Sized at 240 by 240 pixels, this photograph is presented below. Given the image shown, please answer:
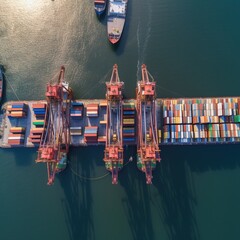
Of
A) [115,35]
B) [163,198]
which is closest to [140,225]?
[163,198]

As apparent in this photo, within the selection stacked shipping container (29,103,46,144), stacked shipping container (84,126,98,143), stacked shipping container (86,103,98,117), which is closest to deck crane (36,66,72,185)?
stacked shipping container (29,103,46,144)

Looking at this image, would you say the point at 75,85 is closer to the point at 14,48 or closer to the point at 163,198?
the point at 14,48

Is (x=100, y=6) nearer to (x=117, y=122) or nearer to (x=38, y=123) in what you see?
(x=117, y=122)

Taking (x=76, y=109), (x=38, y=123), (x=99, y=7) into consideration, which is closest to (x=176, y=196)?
(x=76, y=109)

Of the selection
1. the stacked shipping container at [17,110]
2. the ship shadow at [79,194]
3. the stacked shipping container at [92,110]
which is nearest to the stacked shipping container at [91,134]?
the ship shadow at [79,194]

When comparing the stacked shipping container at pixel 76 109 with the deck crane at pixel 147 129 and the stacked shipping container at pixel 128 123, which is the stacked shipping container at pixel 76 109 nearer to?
the stacked shipping container at pixel 128 123

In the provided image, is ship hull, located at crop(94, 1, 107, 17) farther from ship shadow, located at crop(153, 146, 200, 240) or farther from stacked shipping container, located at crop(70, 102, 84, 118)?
ship shadow, located at crop(153, 146, 200, 240)
